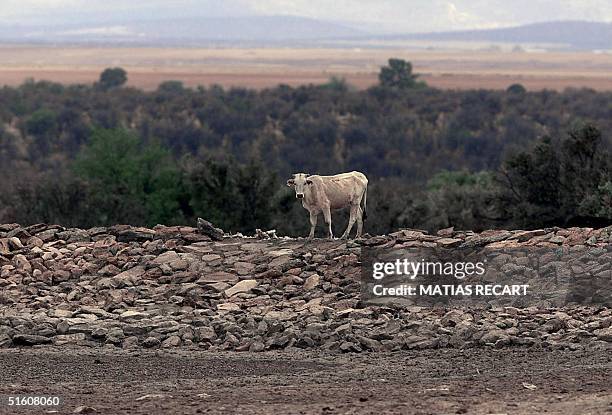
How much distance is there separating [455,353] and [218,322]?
2.60 meters

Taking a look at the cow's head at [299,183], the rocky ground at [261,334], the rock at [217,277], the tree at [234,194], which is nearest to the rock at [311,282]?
the rocky ground at [261,334]

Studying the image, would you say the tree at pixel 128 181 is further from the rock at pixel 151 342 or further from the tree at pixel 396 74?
the tree at pixel 396 74

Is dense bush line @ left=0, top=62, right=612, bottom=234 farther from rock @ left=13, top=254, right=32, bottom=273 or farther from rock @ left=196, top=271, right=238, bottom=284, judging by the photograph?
rock @ left=13, top=254, right=32, bottom=273

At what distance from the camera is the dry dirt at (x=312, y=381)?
10578 mm

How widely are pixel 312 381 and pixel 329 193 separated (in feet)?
17.7

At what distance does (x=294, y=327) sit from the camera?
14.0 m

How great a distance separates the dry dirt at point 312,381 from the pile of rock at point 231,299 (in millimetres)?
409

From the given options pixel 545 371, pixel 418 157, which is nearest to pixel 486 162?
pixel 418 157

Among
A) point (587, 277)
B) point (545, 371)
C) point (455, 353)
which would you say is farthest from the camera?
point (587, 277)

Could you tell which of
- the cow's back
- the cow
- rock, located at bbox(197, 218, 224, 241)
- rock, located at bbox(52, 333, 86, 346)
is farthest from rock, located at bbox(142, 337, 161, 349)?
the cow's back

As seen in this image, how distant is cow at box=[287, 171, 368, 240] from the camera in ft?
54.7

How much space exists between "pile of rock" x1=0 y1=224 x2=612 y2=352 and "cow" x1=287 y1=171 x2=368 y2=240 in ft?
1.64

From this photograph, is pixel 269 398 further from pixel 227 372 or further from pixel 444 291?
pixel 444 291

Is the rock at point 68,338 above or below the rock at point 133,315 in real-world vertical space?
below
